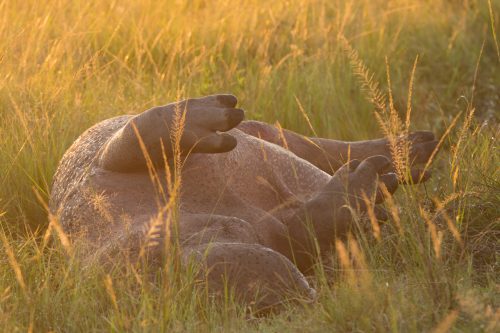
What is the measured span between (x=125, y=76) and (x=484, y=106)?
254cm

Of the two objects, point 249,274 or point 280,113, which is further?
point 280,113

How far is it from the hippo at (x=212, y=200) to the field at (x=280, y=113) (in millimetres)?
109

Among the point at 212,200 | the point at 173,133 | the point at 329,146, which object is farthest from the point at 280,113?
the point at 173,133

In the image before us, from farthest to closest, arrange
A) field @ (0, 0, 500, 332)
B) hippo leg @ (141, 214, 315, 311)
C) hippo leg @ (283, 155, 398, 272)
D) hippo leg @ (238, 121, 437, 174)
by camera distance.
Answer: hippo leg @ (238, 121, 437, 174), hippo leg @ (283, 155, 398, 272), hippo leg @ (141, 214, 315, 311), field @ (0, 0, 500, 332)

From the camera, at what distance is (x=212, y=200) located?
4512mm

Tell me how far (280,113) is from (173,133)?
2733mm

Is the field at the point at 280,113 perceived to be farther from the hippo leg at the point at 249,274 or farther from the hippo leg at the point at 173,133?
the hippo leg at the point at 173,133

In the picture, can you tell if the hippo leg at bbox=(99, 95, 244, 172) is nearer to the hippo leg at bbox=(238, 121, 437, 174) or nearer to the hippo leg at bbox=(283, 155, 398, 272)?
the hippo leg at bbox=(283, 155, 398, 272)

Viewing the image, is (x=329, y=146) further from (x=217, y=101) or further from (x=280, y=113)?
(x=217, y=101)

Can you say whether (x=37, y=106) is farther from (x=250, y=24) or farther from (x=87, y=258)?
(x=250, y=24)

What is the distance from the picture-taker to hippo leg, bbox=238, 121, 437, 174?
18.4 ft

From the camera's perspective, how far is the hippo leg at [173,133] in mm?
4227

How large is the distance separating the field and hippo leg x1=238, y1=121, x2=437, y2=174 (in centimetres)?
17

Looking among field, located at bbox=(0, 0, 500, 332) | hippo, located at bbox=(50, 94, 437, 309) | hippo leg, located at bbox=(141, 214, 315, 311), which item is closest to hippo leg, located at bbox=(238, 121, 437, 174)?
field, located at bbox=(0, 0, 500, 332)
